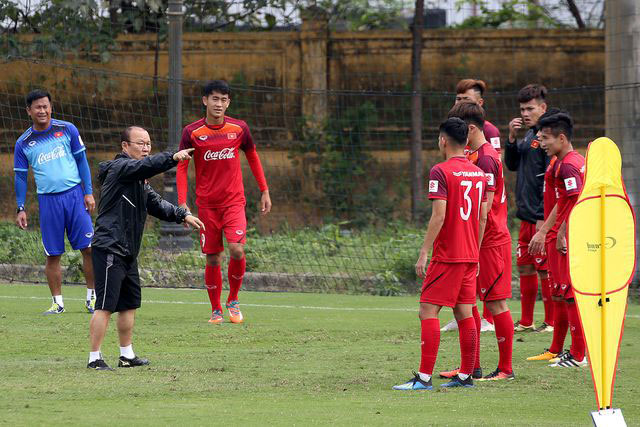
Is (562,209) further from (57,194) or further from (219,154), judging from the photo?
(57,194)

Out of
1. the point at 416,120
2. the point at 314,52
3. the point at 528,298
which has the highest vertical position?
the point at 314,52

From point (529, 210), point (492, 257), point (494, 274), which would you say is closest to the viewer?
point (494, 274)

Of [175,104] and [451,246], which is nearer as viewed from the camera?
[451,246]

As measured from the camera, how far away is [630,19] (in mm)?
13844

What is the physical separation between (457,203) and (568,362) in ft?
5.89

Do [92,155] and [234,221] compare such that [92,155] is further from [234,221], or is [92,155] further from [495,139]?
[495,139]

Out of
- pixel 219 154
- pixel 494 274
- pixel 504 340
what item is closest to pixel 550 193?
pixel 494 274

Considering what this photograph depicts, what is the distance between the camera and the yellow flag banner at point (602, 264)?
5.55 meters

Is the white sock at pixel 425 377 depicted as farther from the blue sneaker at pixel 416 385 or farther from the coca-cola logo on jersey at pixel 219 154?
the coca-cola logo on jersey at pixel 219 154

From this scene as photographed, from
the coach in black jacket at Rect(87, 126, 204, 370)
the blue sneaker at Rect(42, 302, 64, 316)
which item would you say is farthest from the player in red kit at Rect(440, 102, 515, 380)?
the blue sneaker at Rect(42, 302, 64, 316)

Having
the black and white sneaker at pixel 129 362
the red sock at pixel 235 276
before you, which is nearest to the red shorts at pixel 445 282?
the black and white sneaker at pixel 129 362

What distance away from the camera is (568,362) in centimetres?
820

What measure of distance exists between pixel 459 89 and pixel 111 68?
11932 mm

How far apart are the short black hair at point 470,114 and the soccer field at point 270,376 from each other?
178 centimetres
